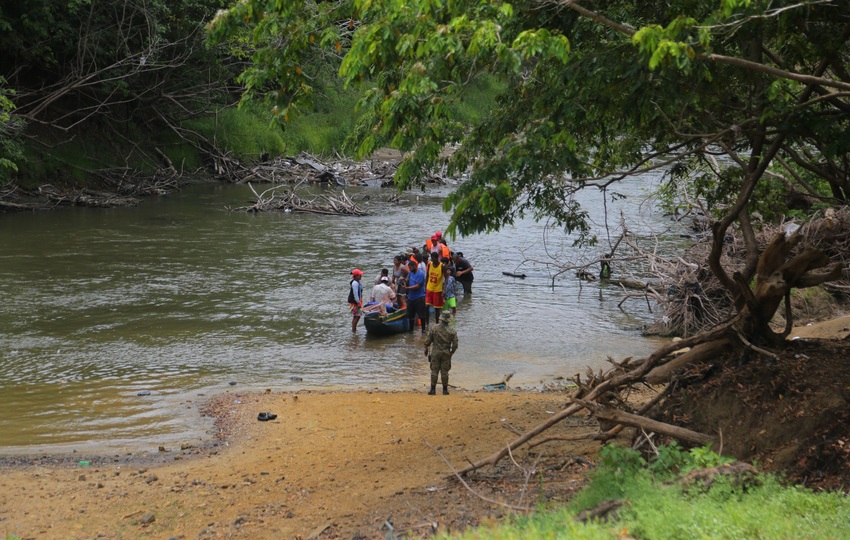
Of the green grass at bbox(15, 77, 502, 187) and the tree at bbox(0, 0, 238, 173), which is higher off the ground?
the tree at bbox(0, 0, 238, 173)

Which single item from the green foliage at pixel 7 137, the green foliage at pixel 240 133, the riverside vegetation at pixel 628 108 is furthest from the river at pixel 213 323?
the green foliage at pixel 240 133

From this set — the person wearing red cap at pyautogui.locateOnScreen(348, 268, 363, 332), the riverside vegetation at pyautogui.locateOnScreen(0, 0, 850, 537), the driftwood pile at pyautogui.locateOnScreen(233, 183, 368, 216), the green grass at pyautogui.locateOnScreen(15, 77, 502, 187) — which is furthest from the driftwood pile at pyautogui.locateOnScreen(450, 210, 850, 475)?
the driftwood pile at pyautogui.locateOnScreen(233, 183, 368, 216)

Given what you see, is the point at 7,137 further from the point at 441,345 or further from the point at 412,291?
the point at 441,345

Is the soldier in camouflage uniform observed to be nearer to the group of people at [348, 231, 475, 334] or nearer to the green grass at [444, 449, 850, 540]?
the group of people at [348, 231, 475, 334]

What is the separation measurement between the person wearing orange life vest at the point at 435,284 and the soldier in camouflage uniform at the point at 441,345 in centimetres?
361

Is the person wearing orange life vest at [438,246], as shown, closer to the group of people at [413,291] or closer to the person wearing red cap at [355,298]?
the group of people at [413,291]

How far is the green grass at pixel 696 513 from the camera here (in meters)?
5.21

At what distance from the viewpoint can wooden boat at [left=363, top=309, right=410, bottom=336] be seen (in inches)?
648

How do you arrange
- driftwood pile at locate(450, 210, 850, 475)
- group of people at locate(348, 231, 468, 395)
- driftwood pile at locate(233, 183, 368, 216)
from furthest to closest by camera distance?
driftwood pile at locate(233, 183, 368, 216), group of people at locate(348, 231, 468, 395), driftwood pile at locate(450, 210, 850, 475)

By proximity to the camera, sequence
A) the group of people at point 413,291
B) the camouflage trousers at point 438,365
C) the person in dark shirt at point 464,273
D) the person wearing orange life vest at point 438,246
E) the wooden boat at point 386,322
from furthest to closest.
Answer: the person in dark shirt at point 464,273 → the person wearing orange life vest at point 438,246 → the wooden boat at point 386,322 → the group of people at point 413,291 → the camouflage trousers at point 438,365

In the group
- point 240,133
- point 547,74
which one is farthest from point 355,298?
point 240,133

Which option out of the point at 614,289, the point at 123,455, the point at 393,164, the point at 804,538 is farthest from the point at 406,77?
the point at 393,164

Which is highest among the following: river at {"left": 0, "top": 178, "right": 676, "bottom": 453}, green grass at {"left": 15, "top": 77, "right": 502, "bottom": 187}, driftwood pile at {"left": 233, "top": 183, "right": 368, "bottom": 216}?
green grass at {"left": 15, "top": 77, "right": 502, "bottom": 187}

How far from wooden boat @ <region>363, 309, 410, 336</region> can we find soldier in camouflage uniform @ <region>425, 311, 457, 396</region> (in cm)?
396
